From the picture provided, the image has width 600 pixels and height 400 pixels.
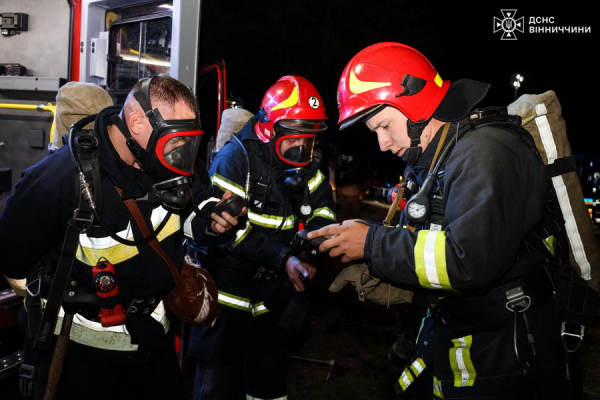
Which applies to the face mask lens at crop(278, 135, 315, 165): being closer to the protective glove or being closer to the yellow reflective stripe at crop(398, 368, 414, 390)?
the protective glove

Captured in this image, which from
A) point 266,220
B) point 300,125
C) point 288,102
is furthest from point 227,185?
point 288,102

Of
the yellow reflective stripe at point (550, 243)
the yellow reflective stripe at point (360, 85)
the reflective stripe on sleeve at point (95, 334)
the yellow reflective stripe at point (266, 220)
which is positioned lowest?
the reflective stripe on sleeve at point (95, 334)

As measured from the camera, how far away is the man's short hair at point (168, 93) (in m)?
2.40

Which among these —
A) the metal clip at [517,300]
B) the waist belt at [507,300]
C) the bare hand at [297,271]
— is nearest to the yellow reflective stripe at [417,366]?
the waist belt at [507,300]

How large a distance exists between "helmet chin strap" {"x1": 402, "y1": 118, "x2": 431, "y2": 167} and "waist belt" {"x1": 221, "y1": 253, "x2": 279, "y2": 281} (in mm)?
1582

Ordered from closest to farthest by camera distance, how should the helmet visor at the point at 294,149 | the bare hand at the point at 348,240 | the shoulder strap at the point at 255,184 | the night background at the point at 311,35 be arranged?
the bare hand at the point at 348,240, the shoulder strap at the point at 255,184, the helmet visor at the point at 294,149, the night background at the point at 311,35

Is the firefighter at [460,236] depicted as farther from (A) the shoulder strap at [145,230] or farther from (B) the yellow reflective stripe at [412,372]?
(A) the shoulder strap at [145,230]

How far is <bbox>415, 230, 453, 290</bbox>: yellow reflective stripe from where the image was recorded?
2.02m

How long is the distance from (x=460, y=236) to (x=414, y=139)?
676mm

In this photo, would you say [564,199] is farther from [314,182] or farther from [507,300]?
[314,182]

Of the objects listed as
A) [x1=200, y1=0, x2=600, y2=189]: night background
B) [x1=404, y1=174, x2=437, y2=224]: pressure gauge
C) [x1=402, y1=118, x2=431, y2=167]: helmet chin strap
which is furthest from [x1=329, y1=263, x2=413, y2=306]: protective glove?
[x1=200, y1=0, x2=600, y2=189]: night background

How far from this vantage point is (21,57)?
503 centimetres

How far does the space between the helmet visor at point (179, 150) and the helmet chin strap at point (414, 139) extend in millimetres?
1018

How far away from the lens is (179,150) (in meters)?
2.42
